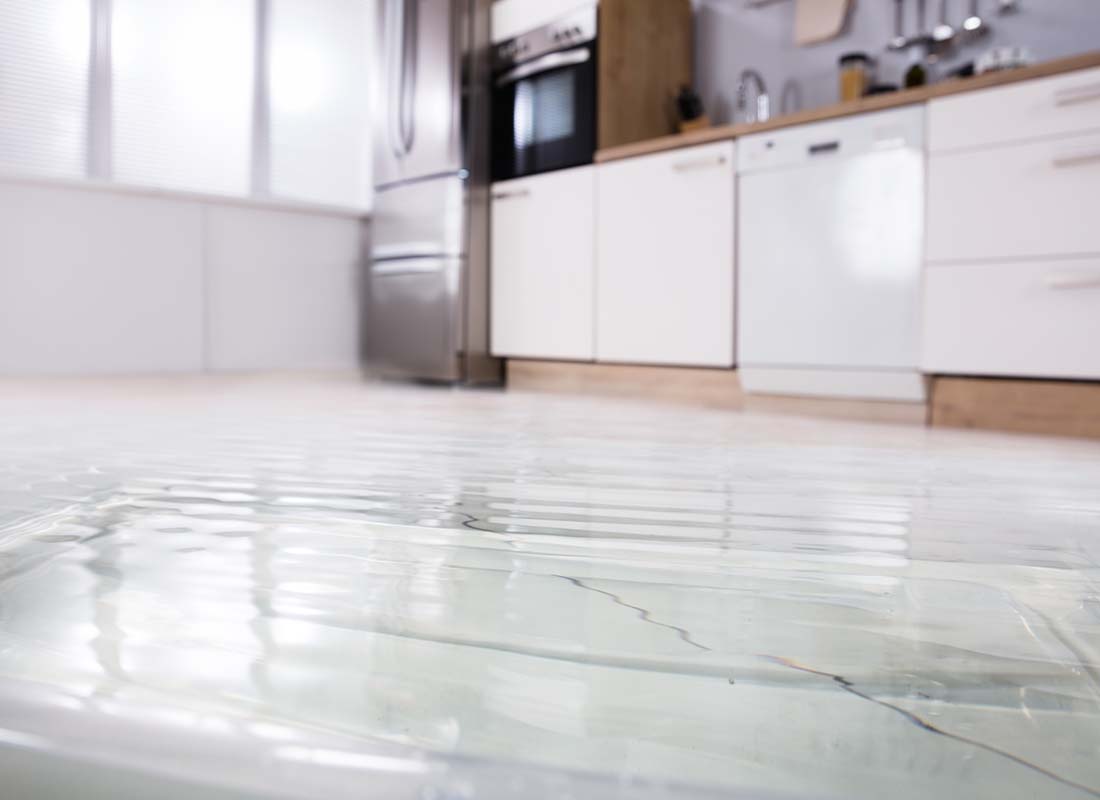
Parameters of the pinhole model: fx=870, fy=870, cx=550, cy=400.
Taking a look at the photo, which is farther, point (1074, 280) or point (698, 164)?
point (698, 164)

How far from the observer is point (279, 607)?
1.96 ft

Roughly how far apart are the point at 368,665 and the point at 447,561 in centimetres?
24

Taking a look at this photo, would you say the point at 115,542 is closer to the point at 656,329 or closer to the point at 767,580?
the point at 767,580

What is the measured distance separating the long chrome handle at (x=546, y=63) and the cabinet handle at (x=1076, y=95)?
5.62ft

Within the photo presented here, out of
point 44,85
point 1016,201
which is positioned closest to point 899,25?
point 1016,201

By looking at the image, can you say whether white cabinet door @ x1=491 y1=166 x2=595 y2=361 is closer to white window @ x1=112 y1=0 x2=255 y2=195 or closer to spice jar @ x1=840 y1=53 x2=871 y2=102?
spice jar @ x1=840 y1=53 x2=871 y2=102

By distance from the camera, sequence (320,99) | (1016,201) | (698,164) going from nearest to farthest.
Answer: (1016,201)
(698,164)
(320,99)

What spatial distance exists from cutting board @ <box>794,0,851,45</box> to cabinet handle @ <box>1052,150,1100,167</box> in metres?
1.33

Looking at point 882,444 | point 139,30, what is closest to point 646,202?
point 882,444

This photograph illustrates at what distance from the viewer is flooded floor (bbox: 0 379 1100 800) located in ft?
1.25

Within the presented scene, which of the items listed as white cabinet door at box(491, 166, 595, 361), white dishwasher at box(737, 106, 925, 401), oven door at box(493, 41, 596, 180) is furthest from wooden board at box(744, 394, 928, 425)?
oven door at box(493, 41, 596, 180)

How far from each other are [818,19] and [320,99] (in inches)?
91.1

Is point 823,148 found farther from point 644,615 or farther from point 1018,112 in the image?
point 644,615

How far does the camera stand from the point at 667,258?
Answer: 289cm
